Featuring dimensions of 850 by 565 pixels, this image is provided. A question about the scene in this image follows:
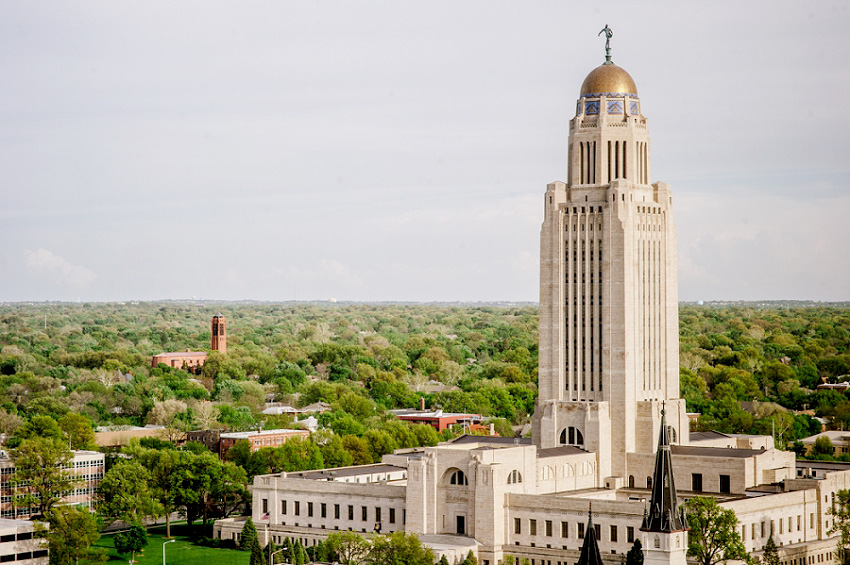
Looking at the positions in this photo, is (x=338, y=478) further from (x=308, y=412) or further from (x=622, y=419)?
(x=308, y=412)

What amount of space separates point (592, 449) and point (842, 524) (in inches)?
753

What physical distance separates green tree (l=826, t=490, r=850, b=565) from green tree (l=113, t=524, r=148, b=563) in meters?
47.2

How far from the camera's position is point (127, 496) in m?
112

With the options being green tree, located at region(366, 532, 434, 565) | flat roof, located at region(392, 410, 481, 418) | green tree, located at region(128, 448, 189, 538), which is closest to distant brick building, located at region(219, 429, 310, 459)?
flat roof, located at region(392, 410, 481, 418)

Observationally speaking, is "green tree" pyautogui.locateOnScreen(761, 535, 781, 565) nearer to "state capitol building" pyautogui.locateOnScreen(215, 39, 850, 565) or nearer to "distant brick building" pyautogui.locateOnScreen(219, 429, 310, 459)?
"state capitol building" pyautogui.locateOnScreen(215, 39, 850, 565)

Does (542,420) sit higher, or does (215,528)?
(542,420)

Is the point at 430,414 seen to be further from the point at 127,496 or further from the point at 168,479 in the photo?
the point at 127,496

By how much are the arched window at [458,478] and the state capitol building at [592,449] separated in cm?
9

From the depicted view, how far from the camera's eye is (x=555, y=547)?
91625 mm

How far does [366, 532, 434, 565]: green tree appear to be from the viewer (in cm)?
8594

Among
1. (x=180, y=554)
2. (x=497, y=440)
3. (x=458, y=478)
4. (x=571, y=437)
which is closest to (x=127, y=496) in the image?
(x=180, y=554)

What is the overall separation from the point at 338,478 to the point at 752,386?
103380 millimetres

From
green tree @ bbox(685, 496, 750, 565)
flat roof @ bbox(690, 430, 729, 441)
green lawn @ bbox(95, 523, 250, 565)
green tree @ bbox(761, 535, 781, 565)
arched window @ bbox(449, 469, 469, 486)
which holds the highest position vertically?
flat roof @ bbox(690, 430, 729, 441)

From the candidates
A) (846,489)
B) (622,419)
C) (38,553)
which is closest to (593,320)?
(622,419)
